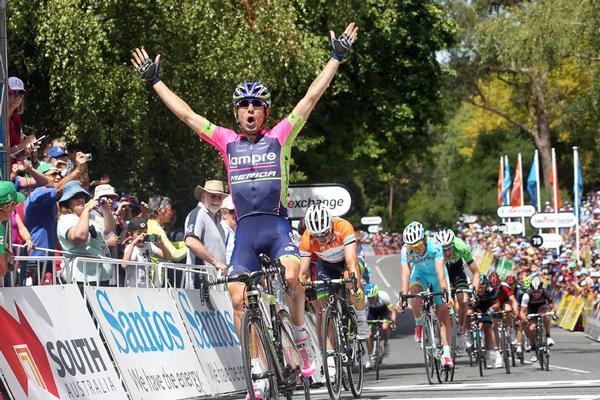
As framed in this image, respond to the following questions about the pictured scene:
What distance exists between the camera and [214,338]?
1479cm

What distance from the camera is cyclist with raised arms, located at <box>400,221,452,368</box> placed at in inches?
691

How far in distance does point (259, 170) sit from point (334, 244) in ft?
12.0

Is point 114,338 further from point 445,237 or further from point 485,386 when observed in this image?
point 445,237

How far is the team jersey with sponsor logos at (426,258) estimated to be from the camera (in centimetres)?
1795

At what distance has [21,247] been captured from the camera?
520 inches

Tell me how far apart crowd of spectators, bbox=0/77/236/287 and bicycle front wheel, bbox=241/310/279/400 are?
72.4 inches

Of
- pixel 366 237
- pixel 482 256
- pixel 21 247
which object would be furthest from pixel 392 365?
pixel 366 237

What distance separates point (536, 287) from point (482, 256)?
108 feet

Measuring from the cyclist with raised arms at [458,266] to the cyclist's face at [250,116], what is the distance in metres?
7.92

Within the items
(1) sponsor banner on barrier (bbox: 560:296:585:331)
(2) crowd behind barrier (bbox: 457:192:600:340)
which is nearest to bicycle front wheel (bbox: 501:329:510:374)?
(2) crowd behind barrier (bbox: 457:192:600:340)

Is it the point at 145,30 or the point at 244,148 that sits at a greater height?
the point at 145,30

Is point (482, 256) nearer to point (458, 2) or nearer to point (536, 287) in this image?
point (458, 2)

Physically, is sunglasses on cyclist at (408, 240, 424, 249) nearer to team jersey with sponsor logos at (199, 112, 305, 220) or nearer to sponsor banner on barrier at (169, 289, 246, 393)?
sponsor banner on barrier at (169, 289, 246, 393)

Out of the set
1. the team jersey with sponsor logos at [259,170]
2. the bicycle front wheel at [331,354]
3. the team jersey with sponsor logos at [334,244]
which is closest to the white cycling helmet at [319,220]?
the team jersey with sponsor logos at [334,244]
